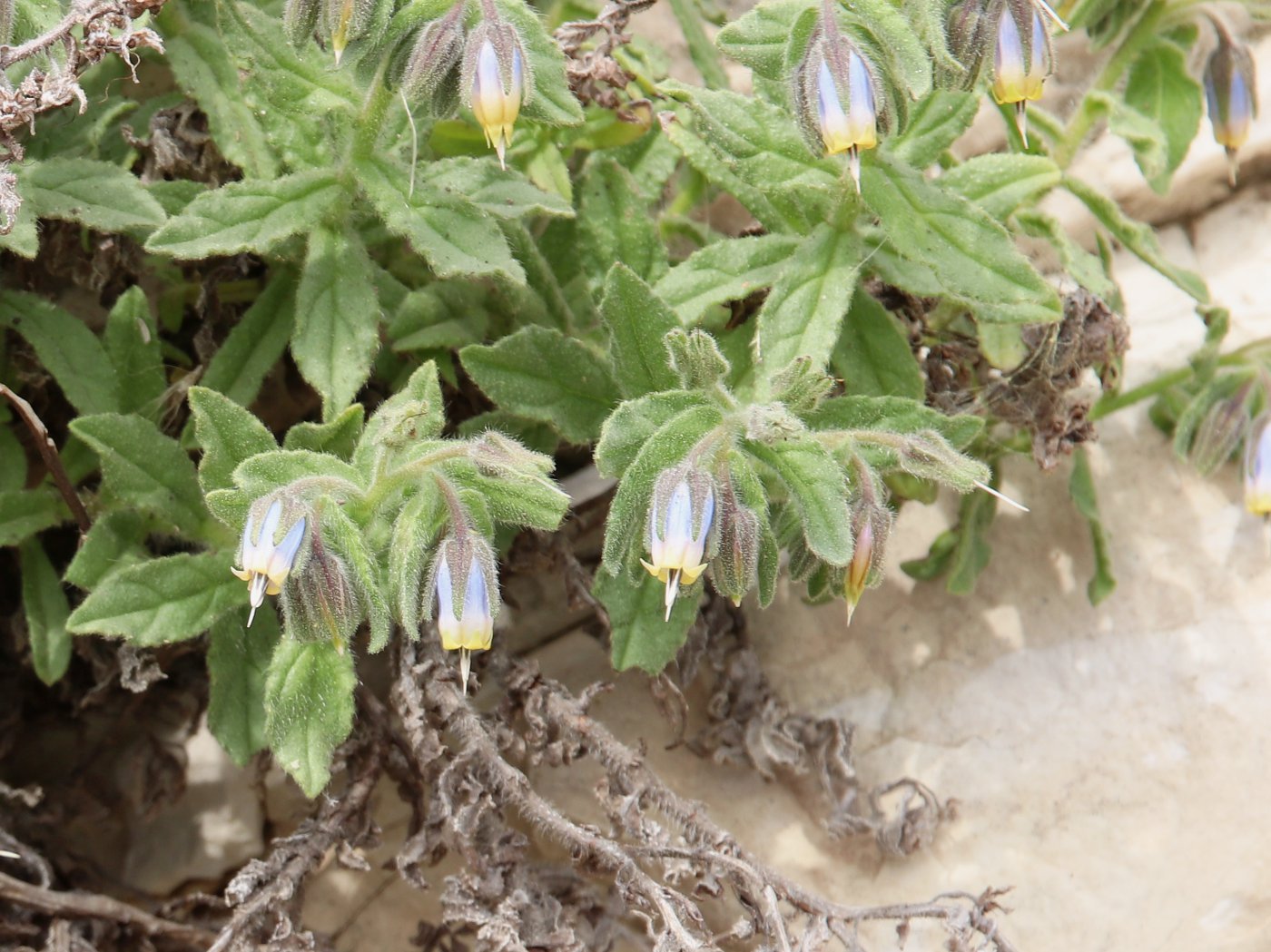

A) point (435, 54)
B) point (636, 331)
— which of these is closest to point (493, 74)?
point (435, 54)

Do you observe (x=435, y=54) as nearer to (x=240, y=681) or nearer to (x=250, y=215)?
(x=250, y=215)

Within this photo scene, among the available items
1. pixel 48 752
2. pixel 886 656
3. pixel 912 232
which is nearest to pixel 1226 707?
pixel 886 656

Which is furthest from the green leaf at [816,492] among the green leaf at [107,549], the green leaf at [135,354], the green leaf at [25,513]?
the green leaf at [25,513]

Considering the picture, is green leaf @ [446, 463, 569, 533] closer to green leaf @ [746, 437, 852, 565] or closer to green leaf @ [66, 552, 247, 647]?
green leaf @ [746, 437, 852, 565]

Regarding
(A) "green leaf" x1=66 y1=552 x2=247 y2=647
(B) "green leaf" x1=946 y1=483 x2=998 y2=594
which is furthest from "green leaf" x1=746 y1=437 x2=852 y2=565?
(A) "green leaf" x1=66 y1=552 x2=247 y2=647

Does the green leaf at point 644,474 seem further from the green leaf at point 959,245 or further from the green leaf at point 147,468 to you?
the green leaf at point 147,468

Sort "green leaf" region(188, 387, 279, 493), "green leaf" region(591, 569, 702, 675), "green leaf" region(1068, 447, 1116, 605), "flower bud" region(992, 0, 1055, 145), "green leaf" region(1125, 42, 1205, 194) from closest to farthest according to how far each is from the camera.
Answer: "flower bud" region(992, 0, 1055, 145)
"green leaf" region(188, 387, 279, 493)
"green leaf" region(591, 569, 702, 675)
"green leaf" region(1068, 447, 1116, 605)
"green leaf" region(1125, 42, 1205, 194)
